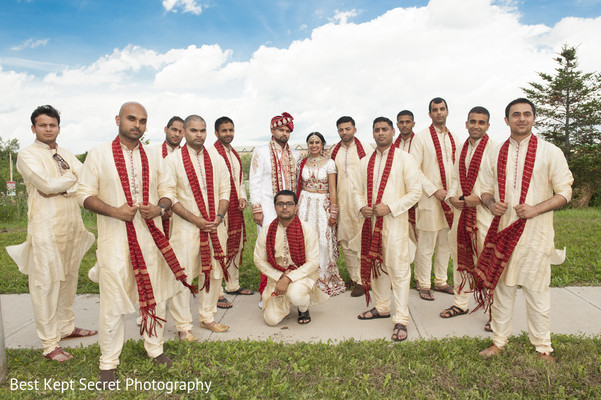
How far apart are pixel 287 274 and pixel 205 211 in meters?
1.12

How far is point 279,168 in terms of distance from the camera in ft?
18.1

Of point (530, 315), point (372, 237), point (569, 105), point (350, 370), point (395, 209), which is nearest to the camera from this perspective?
point (350, 370)

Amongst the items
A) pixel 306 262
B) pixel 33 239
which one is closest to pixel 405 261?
pixel 306 262

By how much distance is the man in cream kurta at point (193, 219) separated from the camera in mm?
4348

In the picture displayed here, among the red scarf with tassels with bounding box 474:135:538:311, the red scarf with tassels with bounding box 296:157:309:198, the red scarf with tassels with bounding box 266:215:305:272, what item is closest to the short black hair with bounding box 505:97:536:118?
the red scarf with tassels with bounding box 474:135:538:311

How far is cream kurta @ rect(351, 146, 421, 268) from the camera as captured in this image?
4410 millimetres

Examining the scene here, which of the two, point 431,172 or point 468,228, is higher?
point 431,172

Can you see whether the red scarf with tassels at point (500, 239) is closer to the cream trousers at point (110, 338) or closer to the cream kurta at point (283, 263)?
the cream kurta at point (283, 263)

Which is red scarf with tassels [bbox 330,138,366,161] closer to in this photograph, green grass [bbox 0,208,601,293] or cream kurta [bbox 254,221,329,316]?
cream kurta [bbox 254,221,329,316]

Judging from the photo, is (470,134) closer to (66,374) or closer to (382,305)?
(382,305)

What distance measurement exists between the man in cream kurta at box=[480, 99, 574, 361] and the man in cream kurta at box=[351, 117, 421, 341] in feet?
2.89

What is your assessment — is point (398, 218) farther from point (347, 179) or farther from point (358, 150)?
point (358, 150)

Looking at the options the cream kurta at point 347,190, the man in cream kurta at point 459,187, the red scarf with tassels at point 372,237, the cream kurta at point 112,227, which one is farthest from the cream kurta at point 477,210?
the cream kurta at point 112,227

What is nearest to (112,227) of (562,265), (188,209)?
(188,209)
